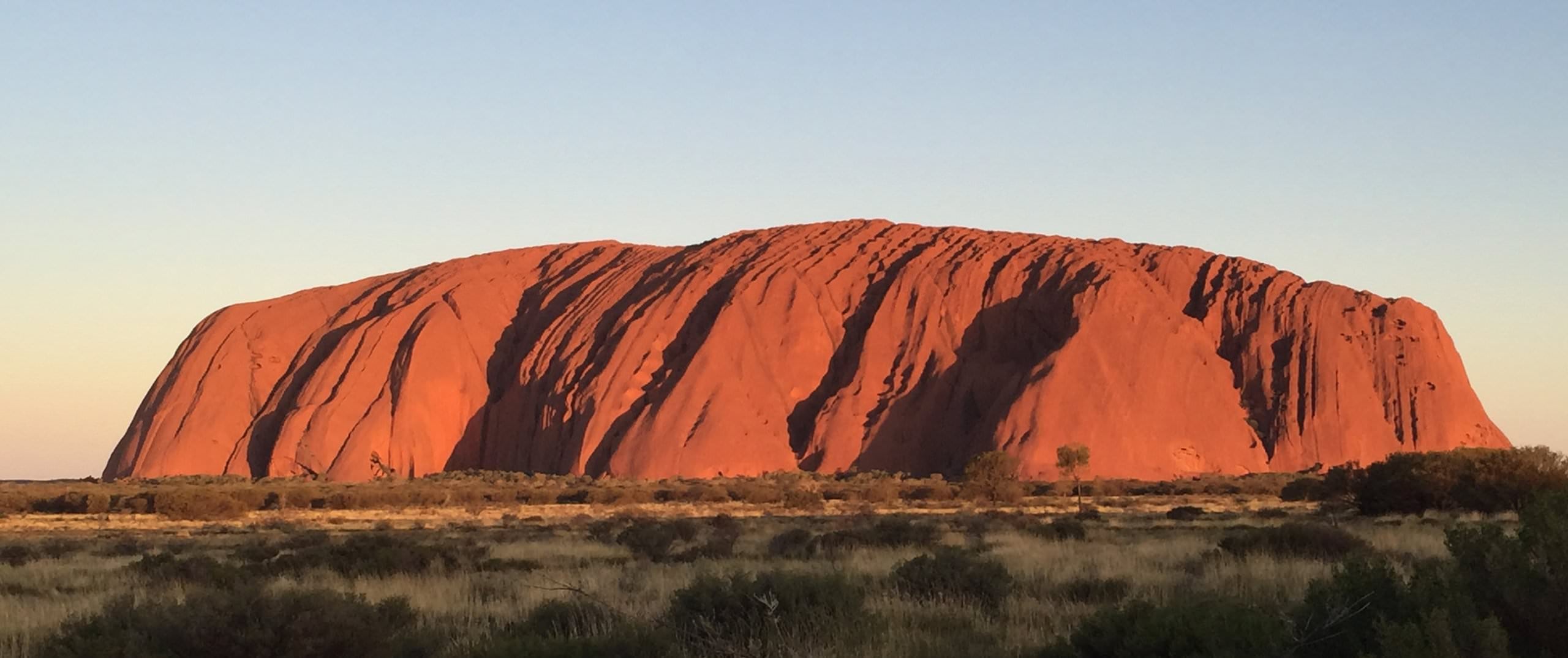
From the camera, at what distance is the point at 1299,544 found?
52.5 feet

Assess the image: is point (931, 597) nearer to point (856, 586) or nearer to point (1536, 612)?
point (856, 586)

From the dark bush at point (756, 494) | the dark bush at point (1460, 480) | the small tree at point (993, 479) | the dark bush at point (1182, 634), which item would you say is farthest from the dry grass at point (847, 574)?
the dark bush at point (756, 494)

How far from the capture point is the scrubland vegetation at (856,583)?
6672mm

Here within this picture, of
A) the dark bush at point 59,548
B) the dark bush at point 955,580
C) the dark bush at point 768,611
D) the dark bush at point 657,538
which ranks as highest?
the dark bush at point 768,611

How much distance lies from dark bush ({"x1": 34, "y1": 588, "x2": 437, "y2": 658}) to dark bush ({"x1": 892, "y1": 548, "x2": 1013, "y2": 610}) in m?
4.64

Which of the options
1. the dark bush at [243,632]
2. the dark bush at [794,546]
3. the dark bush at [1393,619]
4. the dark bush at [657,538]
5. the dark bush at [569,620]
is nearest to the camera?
the dark bush at [1393,619]

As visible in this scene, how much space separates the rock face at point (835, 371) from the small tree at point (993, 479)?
8.20 meters

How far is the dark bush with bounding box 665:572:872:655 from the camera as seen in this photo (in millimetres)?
8469

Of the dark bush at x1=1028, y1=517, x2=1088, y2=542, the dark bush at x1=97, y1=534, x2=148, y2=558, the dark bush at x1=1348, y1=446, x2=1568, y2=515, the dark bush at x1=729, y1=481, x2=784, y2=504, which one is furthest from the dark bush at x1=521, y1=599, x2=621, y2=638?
the dark bush at x1=729, y1=481, x2=784, y2=504

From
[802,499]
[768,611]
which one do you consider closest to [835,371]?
[802,499]

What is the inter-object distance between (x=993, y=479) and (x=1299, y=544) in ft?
109

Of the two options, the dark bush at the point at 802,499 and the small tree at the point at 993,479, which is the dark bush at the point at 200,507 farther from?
the small tree at the point at 993,479

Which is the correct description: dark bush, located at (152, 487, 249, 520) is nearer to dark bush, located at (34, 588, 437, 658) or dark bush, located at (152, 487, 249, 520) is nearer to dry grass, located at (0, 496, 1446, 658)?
dry grass, located at (0, 496, 1446, 658)

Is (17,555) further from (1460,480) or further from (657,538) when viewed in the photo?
(1460,480)
